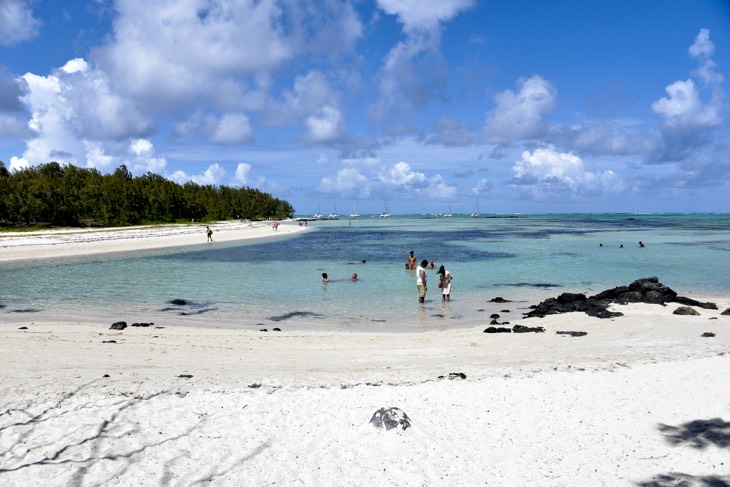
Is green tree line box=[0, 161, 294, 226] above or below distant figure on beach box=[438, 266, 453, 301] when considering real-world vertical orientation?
above

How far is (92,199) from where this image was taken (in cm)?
8862

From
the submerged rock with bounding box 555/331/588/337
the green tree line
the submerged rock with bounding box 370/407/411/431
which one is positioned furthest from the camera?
the green tree line

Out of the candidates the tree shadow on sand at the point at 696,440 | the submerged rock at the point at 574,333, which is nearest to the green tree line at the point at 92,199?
the submerged rock at the point at 574,333

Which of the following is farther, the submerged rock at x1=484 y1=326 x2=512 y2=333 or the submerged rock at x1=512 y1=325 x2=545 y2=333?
the submerged rock at x1=484 y1=326 x2=512 y2=333

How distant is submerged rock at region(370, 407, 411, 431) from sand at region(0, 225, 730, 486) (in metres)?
0.14

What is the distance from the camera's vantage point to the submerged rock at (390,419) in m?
7.17

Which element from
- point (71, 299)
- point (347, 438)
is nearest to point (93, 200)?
point (71, 299)

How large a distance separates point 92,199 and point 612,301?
305 ft

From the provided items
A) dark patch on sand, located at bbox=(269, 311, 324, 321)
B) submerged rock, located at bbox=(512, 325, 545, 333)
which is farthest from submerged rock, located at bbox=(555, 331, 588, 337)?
dark patch on sand, located at bbox=(269, 311, 324, 321)

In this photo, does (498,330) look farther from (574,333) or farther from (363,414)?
(363,414)

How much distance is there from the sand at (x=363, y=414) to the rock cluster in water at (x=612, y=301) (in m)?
4.92

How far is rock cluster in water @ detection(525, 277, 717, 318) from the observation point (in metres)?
17.8

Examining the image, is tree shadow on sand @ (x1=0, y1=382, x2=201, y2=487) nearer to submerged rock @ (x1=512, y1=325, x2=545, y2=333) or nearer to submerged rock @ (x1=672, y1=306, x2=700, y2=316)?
submerged rock @ (x1=512, y1=325, x2=545, y2=333)

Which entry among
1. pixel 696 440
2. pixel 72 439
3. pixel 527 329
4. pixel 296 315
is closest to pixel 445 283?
pixel 527 329
